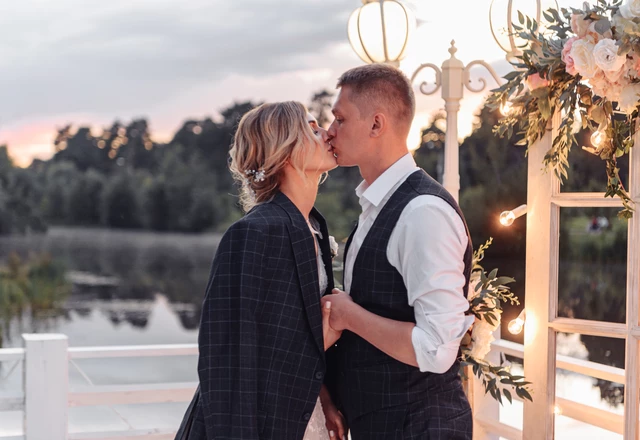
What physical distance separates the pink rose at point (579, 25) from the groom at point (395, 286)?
16.8 inches

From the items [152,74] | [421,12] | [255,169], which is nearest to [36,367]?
[255,169]

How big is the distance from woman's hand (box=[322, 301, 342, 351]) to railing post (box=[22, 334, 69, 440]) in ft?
6.36

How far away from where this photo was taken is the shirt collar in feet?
5.61

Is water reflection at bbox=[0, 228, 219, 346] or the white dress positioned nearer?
the white dress

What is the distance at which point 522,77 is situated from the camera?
1989 millimetres

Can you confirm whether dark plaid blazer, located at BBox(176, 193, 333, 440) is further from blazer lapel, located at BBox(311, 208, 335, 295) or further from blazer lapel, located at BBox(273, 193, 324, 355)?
blazer lapel, located at BBox(311, 208, 335, 295)

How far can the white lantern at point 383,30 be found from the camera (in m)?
2.95

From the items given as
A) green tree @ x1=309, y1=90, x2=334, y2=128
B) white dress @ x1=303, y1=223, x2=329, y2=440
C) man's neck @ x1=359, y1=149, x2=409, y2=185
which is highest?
green tree @ x1=309, y1=90, x2=334, y2=128

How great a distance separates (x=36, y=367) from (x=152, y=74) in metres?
22.9

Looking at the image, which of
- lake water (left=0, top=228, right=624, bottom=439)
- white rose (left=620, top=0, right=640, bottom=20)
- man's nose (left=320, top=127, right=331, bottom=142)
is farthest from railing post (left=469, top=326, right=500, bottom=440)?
lake water (left=0, top=228, right=624, bottom=439)

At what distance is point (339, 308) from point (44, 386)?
210cm

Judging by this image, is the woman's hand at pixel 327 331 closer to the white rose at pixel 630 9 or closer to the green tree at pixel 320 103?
the white rose at pixel 630 9

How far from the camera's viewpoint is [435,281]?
4.94 ft

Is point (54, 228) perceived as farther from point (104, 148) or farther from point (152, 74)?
point (152, 74)
